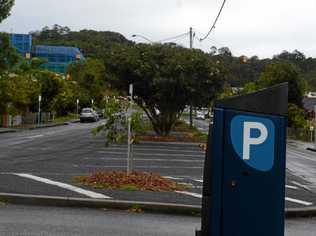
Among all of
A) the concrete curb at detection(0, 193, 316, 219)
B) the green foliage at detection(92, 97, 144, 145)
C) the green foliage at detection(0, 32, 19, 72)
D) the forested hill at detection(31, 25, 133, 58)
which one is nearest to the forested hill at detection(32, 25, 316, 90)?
the forested hill at detection(31, 25, 133, 58)

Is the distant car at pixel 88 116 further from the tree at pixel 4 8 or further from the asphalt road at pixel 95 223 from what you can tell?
the asphalt road at pixel 95 223

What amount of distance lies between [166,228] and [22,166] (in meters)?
8.95

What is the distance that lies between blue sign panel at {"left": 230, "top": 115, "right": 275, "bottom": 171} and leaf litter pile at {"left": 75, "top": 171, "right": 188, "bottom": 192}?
26.4ft

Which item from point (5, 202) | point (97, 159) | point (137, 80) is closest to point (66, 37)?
point (137, 80)

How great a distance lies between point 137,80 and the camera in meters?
38.1

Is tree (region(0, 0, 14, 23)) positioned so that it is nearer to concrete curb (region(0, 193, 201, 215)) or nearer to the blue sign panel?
concrete curb (region(0, 193, 201, 215))

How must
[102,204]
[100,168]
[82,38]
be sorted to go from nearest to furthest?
[102,204] → [100,168] → [82,38]

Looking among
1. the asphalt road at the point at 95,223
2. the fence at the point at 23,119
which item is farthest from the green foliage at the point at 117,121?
the fence at the point at 23,119

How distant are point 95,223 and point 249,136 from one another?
5.29 m

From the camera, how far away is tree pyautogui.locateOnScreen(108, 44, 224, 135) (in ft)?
122

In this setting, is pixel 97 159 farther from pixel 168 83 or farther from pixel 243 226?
pixel 243 226

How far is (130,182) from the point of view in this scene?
13555 mm

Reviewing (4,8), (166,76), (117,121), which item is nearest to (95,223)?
(117,121)

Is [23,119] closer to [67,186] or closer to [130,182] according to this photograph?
[130,182]
